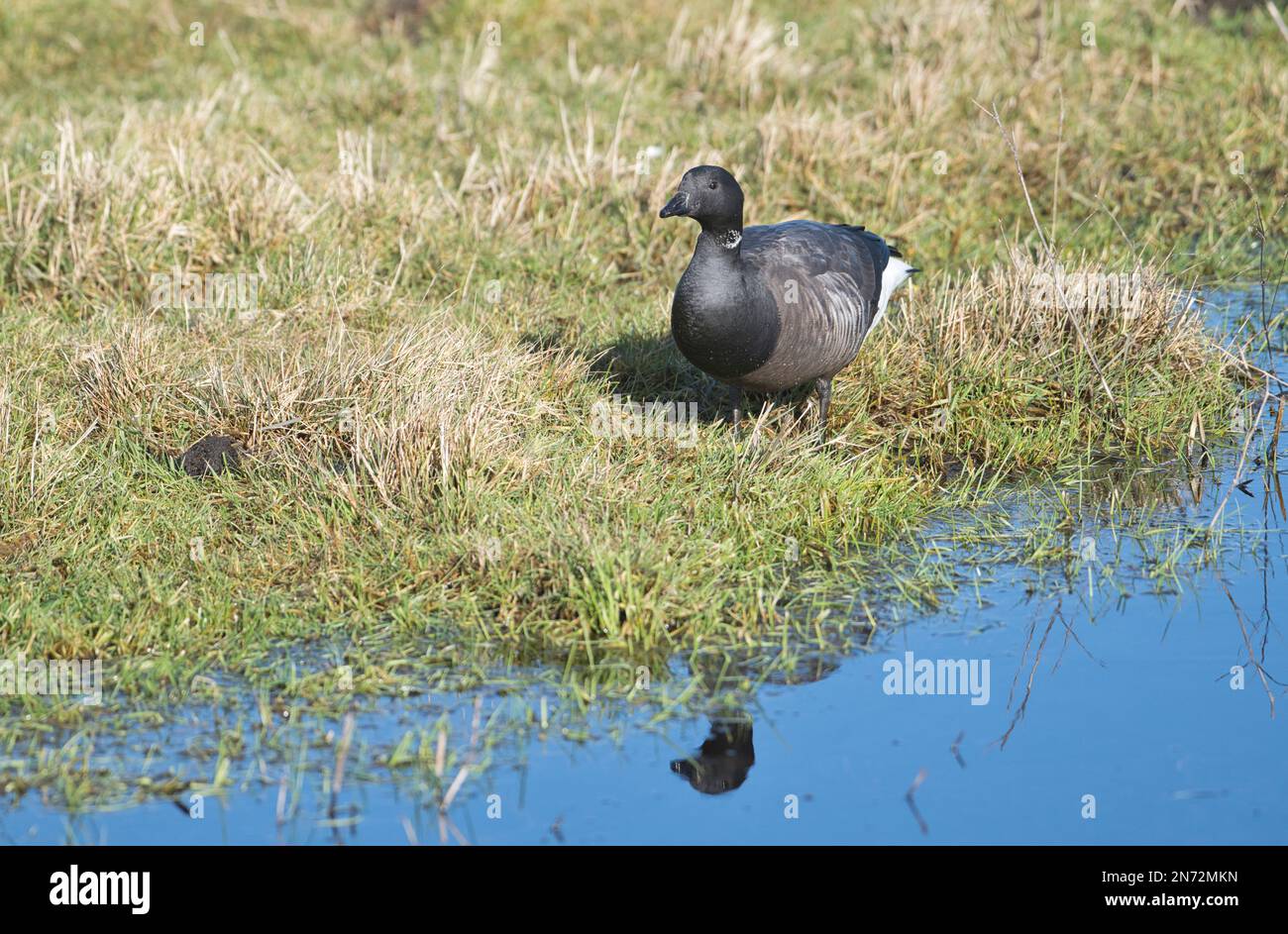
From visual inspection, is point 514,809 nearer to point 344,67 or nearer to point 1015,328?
point 1015,328

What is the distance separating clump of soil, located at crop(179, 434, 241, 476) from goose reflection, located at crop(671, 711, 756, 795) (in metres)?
Result: 2.52

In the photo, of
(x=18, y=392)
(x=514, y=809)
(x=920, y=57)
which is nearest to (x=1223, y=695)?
(x=514, y=809)

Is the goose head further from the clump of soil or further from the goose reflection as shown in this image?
the goose reflection

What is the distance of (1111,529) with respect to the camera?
5973mm

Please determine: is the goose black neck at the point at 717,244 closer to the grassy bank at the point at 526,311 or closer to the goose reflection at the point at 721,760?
the grassy bank at the point at 526,311

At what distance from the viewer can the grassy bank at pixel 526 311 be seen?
526 centimetres

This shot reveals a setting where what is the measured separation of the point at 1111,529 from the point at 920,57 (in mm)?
5730

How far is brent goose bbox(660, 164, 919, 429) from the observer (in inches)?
237

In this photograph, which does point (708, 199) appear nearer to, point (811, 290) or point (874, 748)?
point (811, 290)

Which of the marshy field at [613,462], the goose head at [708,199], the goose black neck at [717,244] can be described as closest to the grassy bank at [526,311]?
the marshy field at [613,462]

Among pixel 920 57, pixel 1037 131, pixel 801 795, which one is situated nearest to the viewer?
pixel 801 795

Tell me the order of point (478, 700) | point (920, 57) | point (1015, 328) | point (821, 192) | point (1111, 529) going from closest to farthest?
point (478, 700) < point (1111, 529) < point (1015, 328) < point (821, 192) < point (920, 57)

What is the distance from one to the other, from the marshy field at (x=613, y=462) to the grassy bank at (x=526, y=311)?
0.09ft

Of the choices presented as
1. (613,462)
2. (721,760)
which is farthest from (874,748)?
(613,462)
